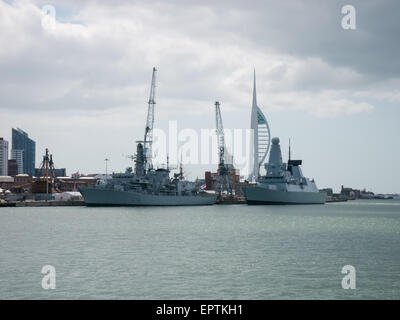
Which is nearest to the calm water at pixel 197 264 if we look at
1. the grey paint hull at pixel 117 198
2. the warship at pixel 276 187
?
the grey paint hull at pixel 117 198

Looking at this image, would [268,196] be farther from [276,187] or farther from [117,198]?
[117,198]

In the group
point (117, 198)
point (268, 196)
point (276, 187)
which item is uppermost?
point (276, 187)

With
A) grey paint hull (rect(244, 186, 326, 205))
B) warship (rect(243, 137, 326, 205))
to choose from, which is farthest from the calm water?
warship (rect(243, 137, 326, 205))

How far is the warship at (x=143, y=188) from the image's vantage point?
135462mm

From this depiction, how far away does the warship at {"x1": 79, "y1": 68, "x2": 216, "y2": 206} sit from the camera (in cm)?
13546

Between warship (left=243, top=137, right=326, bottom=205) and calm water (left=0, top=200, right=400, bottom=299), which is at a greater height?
warship (left=243, top=137, right=326, bottom=205)

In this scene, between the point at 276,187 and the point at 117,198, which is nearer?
the point at 117,198

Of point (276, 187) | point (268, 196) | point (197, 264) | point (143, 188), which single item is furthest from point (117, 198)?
point (197, 264)

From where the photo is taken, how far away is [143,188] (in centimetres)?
14212

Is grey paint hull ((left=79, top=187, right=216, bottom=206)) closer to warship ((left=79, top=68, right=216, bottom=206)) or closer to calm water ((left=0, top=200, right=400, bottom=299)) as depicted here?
warship ((left=79, top=68, right=216, bottom=206))

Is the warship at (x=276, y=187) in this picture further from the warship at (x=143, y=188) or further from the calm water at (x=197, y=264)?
the calm water at (x=197, y=264)

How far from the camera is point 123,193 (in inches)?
5256

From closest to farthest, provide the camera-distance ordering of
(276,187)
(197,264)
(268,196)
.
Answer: (197,264)
(268,196)
(276,187)
